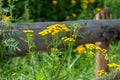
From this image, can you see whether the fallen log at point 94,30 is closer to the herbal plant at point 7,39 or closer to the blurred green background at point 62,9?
the herbal plant at point 7,39

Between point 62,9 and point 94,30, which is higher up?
point 94,30

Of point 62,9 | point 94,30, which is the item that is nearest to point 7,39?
point 94,30

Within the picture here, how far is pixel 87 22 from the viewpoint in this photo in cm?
512

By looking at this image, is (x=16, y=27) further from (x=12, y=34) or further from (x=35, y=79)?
(x=35, y=79)

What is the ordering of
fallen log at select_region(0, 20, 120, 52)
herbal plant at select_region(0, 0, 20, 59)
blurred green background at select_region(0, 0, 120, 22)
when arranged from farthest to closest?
blurred green background at select_region(0, 0, 120, 22)
fallen log at select_region(0, 20, 120, 52)
herbal plant at select_region(0, 0, 20, 59)

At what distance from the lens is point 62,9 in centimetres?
887

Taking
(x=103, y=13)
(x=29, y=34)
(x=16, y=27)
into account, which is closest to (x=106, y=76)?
(x=29, y=34)

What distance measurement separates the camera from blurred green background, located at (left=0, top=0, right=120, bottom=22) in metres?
8.19

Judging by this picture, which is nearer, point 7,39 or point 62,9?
point 7,39

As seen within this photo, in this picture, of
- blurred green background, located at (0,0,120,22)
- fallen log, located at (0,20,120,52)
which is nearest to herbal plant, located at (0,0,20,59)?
fallen log, located at (0,20,120,52)

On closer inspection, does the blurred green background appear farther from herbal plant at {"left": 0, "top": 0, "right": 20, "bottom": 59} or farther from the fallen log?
herbal plant at {"left": 0, "top": 0, "right": 20, "bottom": 59}

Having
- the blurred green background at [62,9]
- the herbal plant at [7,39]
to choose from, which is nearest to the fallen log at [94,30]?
the herbal plant at [7,39]

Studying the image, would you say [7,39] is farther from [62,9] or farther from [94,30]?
[62,9]

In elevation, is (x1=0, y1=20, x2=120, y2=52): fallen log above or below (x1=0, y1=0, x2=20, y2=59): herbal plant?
below
